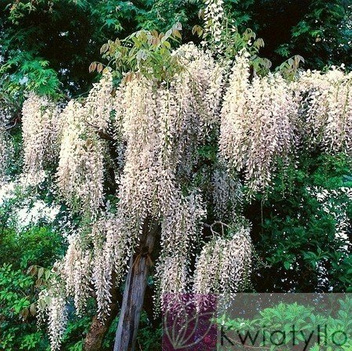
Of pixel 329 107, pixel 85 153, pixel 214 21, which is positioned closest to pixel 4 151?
pixel 85 153

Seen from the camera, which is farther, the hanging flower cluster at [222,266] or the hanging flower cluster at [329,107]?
the hanging flower cluster at [222,266]

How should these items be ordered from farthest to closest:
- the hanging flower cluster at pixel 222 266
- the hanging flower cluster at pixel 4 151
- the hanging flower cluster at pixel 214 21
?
the hanging flower cluster at pixel 4 151, the hanging flower cluster at pixel 214 21, the hanging flower cluster at pixel 222 266

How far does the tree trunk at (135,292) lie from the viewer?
351 cm

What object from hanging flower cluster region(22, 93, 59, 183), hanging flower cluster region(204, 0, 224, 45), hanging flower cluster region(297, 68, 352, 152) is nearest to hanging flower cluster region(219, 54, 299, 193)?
hanging flower cluster region(297, 68, 352, 152)

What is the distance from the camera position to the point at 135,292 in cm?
351

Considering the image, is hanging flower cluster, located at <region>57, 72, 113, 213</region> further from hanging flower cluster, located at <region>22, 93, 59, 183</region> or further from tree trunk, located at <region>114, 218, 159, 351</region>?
tree trunk, located at <region>114, 218, 159, 351</region>

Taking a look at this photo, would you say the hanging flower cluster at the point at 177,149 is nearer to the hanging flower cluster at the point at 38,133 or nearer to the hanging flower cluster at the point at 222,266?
the hanging flower cluster at the point at 222,266

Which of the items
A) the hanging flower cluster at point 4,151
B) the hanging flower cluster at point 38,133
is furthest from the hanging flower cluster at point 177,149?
the hanging flower cluster at point 4,151

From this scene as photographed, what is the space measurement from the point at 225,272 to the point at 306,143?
1.01 meters

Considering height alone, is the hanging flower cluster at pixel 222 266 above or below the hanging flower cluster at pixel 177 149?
below

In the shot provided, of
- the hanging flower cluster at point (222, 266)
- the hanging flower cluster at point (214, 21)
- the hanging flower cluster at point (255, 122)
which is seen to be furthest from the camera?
the hanging flower cluster at point (214, 21)

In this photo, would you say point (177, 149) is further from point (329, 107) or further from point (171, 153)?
point (329, 107)

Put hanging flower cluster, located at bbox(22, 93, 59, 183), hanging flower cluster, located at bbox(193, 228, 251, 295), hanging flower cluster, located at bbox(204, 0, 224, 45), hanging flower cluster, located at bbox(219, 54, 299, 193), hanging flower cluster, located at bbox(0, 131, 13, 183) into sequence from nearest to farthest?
1. hanging flower cluster, located at bbox(219, 54, 299, 193)
2. hanging flower cluster, located at bbox(193, 228, 251, 295)
3. hanging flower cluster, located at bbox(204, 0, 224, 45)
4. hanging flower cluster, located at bbox(22, 93, 59, 183)
5. hanging flower cluster, located at bbox(0, 131, 13, 183)

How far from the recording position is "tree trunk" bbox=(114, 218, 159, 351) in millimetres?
3506
